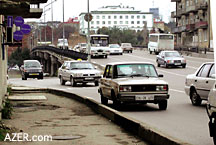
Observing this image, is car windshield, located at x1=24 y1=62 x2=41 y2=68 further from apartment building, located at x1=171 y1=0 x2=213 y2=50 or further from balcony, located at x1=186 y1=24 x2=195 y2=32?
balcony, located at x1=186 y1=24 x2=195 y2=32

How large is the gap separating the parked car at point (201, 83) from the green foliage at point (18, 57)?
421 ft

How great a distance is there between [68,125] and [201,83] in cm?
571

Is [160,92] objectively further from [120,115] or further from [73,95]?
[73,95]

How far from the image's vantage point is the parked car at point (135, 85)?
1614 cm

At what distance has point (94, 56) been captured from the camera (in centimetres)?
6675

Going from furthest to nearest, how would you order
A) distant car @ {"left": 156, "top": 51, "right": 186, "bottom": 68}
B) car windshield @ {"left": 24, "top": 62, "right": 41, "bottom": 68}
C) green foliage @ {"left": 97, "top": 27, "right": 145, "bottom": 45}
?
green foliage @ {"left": 97, "top": 27, "right": 145, "bottom": 45}, car windshield @ {"left": 24, "top": 62, "right": 41, "bottom": 68}, distant car @ {"left": 156, "top": 51, "right": 186, "bottom": 68}

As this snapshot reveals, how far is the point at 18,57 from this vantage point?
484ft

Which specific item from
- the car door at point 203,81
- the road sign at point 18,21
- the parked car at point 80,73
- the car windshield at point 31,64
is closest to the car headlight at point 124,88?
the car door at point 203,81

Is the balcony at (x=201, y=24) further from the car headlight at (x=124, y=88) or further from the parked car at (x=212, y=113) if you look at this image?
the parked car at (x=212, y=113)

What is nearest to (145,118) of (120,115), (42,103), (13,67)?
(120,115)

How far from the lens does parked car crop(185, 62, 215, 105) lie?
55.5 feet

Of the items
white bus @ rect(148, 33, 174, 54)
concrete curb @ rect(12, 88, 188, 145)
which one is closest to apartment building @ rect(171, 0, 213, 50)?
white bus @ rect(148, 33, 174, 54)

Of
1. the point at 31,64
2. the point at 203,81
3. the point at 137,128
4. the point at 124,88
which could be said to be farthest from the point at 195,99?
the point at 31,64

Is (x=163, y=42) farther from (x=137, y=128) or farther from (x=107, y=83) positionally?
(x=137, y=128)
